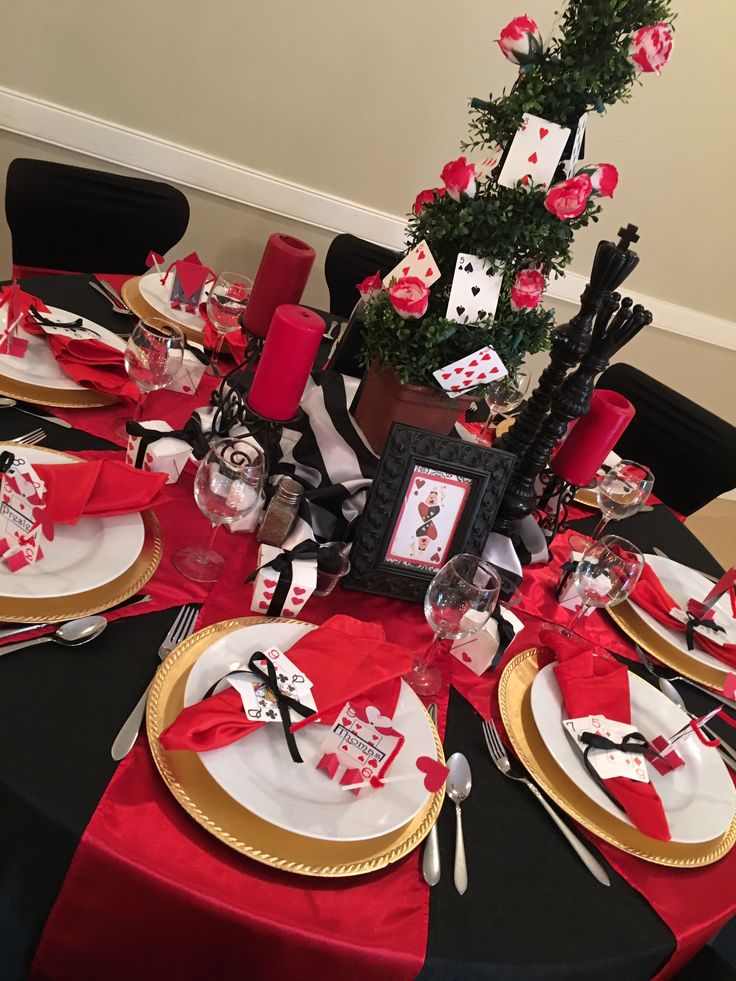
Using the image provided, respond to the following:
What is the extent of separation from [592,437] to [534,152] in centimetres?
51

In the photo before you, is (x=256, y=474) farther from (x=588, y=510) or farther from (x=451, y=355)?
(x=588, y=510)

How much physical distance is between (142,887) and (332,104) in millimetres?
2757

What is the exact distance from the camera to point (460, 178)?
115 centimetres

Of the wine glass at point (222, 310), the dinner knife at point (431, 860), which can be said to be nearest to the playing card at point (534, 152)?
the wine glass at point (222, 310)

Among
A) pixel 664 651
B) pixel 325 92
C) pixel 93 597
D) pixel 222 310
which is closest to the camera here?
pixel 93 597

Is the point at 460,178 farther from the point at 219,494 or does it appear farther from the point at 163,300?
the point at 163,300

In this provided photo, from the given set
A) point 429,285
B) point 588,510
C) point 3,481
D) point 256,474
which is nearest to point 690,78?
point 588,510

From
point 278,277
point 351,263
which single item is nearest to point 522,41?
point 278,277

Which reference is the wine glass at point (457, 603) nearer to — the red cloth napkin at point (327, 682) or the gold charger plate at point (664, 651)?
the red cloth napkin at point (327, 682)

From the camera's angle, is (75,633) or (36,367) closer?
(75,633)

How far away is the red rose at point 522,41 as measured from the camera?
1.09 m

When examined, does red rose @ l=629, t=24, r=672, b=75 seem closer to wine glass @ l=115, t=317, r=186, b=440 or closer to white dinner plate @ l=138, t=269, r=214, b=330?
wine glass @ l=115, t=317, r=186, b=440

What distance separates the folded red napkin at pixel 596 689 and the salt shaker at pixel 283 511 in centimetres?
45

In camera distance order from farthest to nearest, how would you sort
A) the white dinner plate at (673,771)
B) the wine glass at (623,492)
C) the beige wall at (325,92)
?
the beige wall at (325,92)
the wine glass at (623,492)
the white dinner plate at (673,771)
